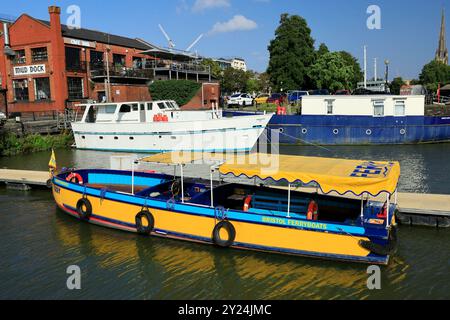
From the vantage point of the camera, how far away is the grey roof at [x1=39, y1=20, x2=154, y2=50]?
4478cm

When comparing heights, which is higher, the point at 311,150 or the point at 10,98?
the point at 10,98

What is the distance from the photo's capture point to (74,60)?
44.5 m

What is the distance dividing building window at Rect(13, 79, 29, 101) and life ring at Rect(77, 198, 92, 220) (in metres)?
35.1

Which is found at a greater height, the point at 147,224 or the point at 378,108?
the point at 378,108

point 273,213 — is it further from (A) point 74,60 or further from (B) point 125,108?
(A) point 74,60

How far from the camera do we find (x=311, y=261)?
11531 millimetres

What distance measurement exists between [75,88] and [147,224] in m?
35.2

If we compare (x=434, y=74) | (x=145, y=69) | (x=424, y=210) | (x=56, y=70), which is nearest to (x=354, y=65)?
(x=434, y=74)

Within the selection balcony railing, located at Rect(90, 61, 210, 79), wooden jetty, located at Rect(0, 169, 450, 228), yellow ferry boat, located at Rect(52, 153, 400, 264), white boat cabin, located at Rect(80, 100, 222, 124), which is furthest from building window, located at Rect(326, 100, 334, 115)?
yellow ferry boat, located at Rect(52, 153, 400, 264)

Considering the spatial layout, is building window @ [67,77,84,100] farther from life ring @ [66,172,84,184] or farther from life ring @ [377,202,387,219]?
life ring @ [377,202,387,219]

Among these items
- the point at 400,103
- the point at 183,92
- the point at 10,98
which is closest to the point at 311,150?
the point at 400,103

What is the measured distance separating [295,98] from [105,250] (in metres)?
43.5

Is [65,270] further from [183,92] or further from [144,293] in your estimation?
[183,92]
